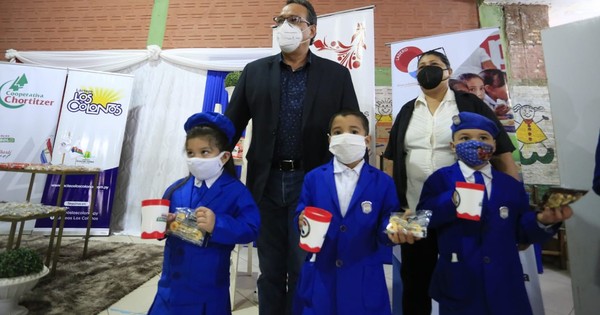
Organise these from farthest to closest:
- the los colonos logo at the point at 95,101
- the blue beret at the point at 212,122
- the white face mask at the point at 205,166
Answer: the los colonos logo at the point at 95,101, the blue beret at the point at 212,122, the white face mask at the point at 205,166

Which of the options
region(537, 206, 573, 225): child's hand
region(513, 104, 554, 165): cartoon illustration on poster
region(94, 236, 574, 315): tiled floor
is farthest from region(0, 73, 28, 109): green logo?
region(513, 104, 554, 165): cartoon illustration on poster

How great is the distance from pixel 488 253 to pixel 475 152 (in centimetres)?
41

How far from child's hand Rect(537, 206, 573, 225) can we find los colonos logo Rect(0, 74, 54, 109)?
5.79 metres

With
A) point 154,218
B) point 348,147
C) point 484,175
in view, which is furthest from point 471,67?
point 154,218

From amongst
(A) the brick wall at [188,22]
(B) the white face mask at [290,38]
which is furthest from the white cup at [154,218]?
(A) the brick wall at [188,22]

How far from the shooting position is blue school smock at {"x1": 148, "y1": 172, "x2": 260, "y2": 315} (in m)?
1.12

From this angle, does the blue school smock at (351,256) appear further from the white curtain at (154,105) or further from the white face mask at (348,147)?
the white curtain at (154,105)

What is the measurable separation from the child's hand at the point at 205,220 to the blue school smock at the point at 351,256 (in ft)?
1.14

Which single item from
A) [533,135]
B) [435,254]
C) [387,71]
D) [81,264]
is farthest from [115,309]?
[533,135]

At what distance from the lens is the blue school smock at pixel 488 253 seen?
3.76 feet

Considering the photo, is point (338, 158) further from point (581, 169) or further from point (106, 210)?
point (106, 210)

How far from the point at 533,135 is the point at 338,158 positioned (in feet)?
14.3

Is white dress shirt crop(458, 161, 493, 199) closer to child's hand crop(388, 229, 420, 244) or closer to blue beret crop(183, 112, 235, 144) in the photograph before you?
child's hand crop(388, 229, 420, 244)

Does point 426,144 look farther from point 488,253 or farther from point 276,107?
point 276,107
